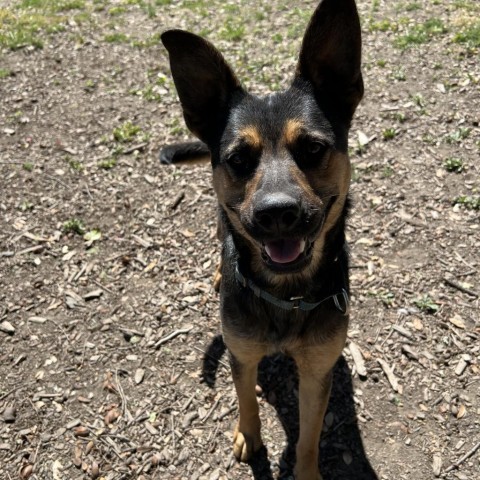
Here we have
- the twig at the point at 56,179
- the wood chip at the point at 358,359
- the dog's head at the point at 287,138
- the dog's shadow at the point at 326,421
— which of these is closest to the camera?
the dog's head at the point at 287,138

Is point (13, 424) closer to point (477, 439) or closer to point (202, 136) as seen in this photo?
point (202, 136)

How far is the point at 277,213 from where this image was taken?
2.91 metres

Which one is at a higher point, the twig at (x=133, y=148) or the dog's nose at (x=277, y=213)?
the dog's nose at (x=277, y=213)

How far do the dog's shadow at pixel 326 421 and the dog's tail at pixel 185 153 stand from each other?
5.60 feet

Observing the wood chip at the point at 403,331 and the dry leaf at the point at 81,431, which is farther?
the wood chip at the point at 403,331

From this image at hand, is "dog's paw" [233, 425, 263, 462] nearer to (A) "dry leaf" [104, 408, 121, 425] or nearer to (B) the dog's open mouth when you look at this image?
(A) "dry leaf" [104, 408, 121, 425]

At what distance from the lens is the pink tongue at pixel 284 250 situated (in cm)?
313

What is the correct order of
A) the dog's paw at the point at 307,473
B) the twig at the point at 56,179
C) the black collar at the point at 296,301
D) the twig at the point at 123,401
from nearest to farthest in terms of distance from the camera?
the black collar at the point at 296,301 → the dog's paw at the point at 307,473 → the twig at the point at 123,401 → the twig at the point at 56,179

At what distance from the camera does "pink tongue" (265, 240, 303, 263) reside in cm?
313

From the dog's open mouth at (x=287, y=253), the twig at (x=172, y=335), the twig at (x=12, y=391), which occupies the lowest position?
the twig at (x=12, y=391)

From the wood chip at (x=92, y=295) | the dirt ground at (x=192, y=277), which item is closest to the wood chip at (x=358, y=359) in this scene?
the dirt ground at (x=192, y=277)

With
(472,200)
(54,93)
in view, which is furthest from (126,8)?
(472,200)

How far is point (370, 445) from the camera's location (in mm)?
4156

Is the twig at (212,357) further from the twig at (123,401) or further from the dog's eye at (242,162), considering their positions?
the dog's eye at (242,162)
